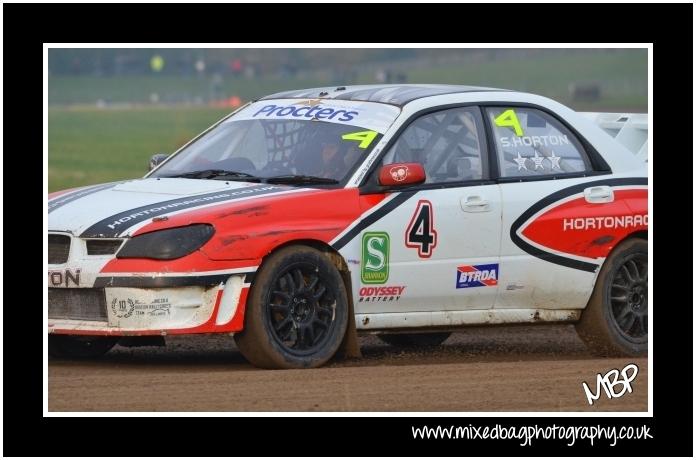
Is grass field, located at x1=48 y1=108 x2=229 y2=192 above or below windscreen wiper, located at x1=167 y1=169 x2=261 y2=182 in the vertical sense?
above

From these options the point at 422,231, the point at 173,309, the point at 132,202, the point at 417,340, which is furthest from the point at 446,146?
the point at 173,309

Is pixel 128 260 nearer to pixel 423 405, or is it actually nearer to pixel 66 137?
pixel 423 405

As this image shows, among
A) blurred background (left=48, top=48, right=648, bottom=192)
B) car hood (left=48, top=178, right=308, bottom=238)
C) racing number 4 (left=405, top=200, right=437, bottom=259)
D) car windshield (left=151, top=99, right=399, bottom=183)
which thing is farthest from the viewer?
blurred background (left=48, top=48, right=648, bottom=192)

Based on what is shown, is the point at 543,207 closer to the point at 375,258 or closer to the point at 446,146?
the point at 446,146

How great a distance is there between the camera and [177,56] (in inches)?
4048

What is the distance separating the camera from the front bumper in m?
8.00

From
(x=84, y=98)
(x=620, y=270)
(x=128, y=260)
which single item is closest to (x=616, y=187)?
(x=620, y=270)

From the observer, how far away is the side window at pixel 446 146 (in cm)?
908

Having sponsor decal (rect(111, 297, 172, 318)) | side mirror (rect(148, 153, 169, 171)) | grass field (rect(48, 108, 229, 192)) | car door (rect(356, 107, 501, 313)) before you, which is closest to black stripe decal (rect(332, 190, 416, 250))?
car door (rect(356, 107, 501, 313))

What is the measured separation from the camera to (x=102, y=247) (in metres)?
8.16

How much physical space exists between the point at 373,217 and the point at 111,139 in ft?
115

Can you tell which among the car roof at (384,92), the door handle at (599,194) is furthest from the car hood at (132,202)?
the door handle at (599,194)

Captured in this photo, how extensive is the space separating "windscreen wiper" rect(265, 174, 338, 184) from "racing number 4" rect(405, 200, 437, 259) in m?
0.52

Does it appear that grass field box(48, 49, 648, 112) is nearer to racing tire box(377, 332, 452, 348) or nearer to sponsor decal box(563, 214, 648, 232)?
racing tire box(377, 332, 452, 348)
